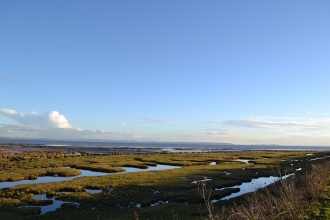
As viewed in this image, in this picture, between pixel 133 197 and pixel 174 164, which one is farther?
pixel 174 164

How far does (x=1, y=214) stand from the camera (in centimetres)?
2103

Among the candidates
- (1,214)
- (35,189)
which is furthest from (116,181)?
(1,214)

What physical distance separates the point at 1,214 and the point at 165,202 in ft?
47.2

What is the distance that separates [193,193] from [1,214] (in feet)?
60.0

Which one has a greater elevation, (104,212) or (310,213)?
(310,213)

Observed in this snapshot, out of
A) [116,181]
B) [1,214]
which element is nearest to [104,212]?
[1,214]

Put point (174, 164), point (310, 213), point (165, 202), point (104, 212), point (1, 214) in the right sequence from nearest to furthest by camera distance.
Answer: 1. point (310, 213)
2. point (1, 214)
3. point (104, 212)
4. point (165, 202)
5. point (174, 164)

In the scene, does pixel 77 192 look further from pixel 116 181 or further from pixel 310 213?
pixel 310 213

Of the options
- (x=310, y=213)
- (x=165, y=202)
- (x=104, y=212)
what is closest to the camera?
(x=310, y=213)

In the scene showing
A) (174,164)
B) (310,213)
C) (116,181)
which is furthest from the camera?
(174,164)

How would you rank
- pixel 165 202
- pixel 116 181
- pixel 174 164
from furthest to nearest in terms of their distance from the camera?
pixel 174 164 → pixel 116 181 → pixel 165 202

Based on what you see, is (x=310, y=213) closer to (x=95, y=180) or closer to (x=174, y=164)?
(x=95, y=180)

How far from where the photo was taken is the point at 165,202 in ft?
86.0

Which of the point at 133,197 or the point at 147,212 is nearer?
the point at 147,212
